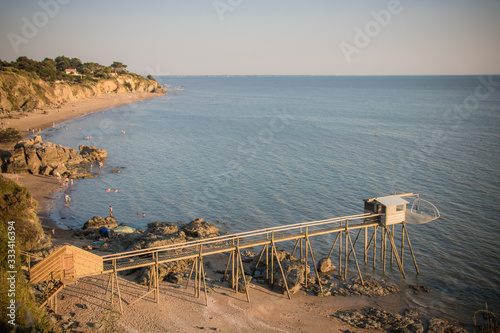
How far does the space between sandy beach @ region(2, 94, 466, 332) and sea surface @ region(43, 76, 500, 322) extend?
659cm

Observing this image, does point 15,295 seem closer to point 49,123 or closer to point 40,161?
point 40,161

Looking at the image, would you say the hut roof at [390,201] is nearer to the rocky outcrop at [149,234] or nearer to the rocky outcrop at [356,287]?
the rocky outcrop at [356,287]

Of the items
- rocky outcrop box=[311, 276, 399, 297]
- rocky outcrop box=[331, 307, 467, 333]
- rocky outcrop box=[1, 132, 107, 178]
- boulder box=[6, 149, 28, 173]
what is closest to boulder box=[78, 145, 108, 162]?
rocky outcrop box=[1, 132, 107, 178]

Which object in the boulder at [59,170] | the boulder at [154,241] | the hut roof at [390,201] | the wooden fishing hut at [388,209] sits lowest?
the boulder at [154,241]

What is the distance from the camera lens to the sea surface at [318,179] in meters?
30.4

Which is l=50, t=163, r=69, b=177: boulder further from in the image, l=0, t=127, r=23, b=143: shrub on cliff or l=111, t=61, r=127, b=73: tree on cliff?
l=111, t=61, r=127, b=73: tree on cliff

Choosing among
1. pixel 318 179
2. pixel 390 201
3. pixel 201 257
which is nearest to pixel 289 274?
pixel 201 257

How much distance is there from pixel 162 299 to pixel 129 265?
3.00 m

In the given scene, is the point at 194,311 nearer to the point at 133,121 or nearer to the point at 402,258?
the point at 402,258

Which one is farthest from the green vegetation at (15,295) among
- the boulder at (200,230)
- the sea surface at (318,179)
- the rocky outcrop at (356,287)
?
the sea surface at (318,179)

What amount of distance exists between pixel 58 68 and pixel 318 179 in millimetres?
139570

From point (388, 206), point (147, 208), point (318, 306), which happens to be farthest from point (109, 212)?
point (388, 206)

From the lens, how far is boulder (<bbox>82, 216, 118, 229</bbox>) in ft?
110

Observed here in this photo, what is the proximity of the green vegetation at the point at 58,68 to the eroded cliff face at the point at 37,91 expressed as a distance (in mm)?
3489
